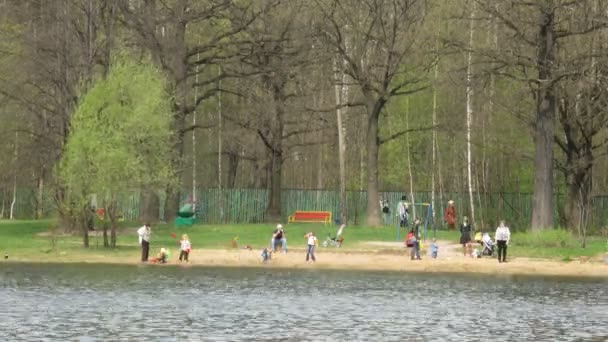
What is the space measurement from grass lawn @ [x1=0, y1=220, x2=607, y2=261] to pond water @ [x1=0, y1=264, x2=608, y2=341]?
11.6 feet

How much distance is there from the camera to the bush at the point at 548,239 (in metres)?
59.2

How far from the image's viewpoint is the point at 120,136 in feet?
188

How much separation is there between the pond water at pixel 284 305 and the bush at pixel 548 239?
796 centimetres

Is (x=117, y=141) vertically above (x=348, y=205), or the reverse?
(x=117, y=141)

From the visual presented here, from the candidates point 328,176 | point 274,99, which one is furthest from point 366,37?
point 328,176

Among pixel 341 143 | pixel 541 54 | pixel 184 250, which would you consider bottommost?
pixel 184 250

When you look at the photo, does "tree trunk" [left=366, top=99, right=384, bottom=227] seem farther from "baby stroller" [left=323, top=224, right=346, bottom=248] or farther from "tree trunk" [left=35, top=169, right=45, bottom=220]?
"tree trunk" [left=35, top=169, right=45, bottom=220]

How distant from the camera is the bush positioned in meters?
59.2

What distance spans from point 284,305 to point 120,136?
20.2 meters

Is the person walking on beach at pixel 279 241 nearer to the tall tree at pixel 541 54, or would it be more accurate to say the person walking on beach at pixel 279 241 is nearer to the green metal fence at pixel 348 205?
the tall tree at pixel 541 54

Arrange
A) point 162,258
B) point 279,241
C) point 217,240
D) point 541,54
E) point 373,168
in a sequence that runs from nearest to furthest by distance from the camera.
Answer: point 162,258, point 279,241, point 541,54, point 217,240, point 373,168

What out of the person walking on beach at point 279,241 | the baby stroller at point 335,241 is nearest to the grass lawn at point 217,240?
the baby stroller at point 335,241

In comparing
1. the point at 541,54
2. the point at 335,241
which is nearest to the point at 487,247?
the point at 335,241

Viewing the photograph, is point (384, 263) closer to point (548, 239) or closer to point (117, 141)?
point (548, 239)
